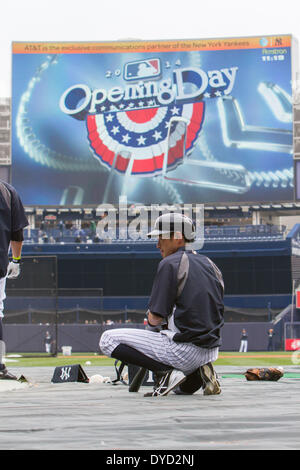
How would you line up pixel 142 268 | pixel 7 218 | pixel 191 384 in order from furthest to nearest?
pixel 142 268 < pixel 7 218 < pixel 191 384

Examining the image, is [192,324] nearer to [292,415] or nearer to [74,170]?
[292,415]

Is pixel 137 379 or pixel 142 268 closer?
pixel 137 379

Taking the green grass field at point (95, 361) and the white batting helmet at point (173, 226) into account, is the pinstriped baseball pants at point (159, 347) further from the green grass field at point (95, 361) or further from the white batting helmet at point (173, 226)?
the green grass field at point (95, 361)

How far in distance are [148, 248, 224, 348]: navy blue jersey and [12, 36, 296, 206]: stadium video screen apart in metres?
45.5

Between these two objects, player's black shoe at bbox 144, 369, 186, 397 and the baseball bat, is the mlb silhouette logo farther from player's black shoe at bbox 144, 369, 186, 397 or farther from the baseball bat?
player's black shoe at bbox 144, 369, 186, 397

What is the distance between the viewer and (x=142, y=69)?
5319 cm

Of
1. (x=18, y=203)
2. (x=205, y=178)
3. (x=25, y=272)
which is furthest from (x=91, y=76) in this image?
(x=18, y=203)

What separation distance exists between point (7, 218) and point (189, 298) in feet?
7.28

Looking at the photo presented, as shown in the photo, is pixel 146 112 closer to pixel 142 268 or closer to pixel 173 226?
pixel 142 268

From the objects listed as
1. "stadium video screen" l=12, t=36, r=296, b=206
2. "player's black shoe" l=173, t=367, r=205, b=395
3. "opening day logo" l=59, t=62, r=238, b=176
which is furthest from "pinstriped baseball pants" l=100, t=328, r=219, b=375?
"opening day logo" l=59, t=62, r=238, b=176

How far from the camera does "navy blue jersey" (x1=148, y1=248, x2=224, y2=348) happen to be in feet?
16.6

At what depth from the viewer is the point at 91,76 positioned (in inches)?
2098

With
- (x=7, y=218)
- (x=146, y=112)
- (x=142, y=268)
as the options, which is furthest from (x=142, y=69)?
(x=7, y=218)
